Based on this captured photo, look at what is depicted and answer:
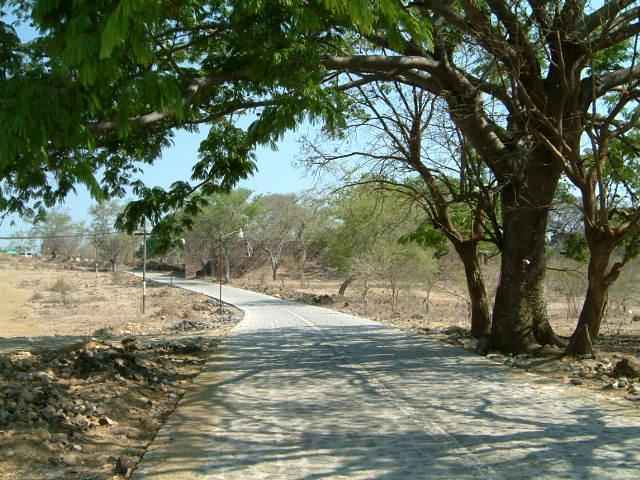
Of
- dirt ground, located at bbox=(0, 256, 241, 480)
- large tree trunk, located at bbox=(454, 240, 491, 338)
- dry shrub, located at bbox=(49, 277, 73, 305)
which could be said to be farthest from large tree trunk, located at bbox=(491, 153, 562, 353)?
dry shrub, located at bbox=(49, 277, 73, 305)

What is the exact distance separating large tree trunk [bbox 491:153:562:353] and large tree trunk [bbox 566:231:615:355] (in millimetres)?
1366

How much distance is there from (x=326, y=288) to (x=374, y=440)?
49737 mm

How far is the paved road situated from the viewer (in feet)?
17.4

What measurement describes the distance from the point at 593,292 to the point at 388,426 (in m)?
6.06

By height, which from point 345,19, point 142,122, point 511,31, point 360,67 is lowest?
point 142,122

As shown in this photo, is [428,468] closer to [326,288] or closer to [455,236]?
[455,236]

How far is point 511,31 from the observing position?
36.5 ft

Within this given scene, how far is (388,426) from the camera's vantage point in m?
6.80

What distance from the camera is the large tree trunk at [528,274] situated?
12602 millimetres

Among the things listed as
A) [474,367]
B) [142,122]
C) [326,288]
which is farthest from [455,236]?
[326,288]

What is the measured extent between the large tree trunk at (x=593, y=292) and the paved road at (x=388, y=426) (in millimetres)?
1604

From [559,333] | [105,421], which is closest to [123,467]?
[105,421]

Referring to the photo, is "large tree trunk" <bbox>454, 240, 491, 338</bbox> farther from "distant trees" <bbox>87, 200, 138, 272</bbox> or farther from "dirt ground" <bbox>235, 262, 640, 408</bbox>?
"distant trees" <bbox>87, 200, 138, 272</bbox>

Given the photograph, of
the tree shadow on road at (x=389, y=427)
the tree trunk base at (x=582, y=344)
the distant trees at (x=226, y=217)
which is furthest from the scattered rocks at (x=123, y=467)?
the distant trees at (x=226, y=217)
